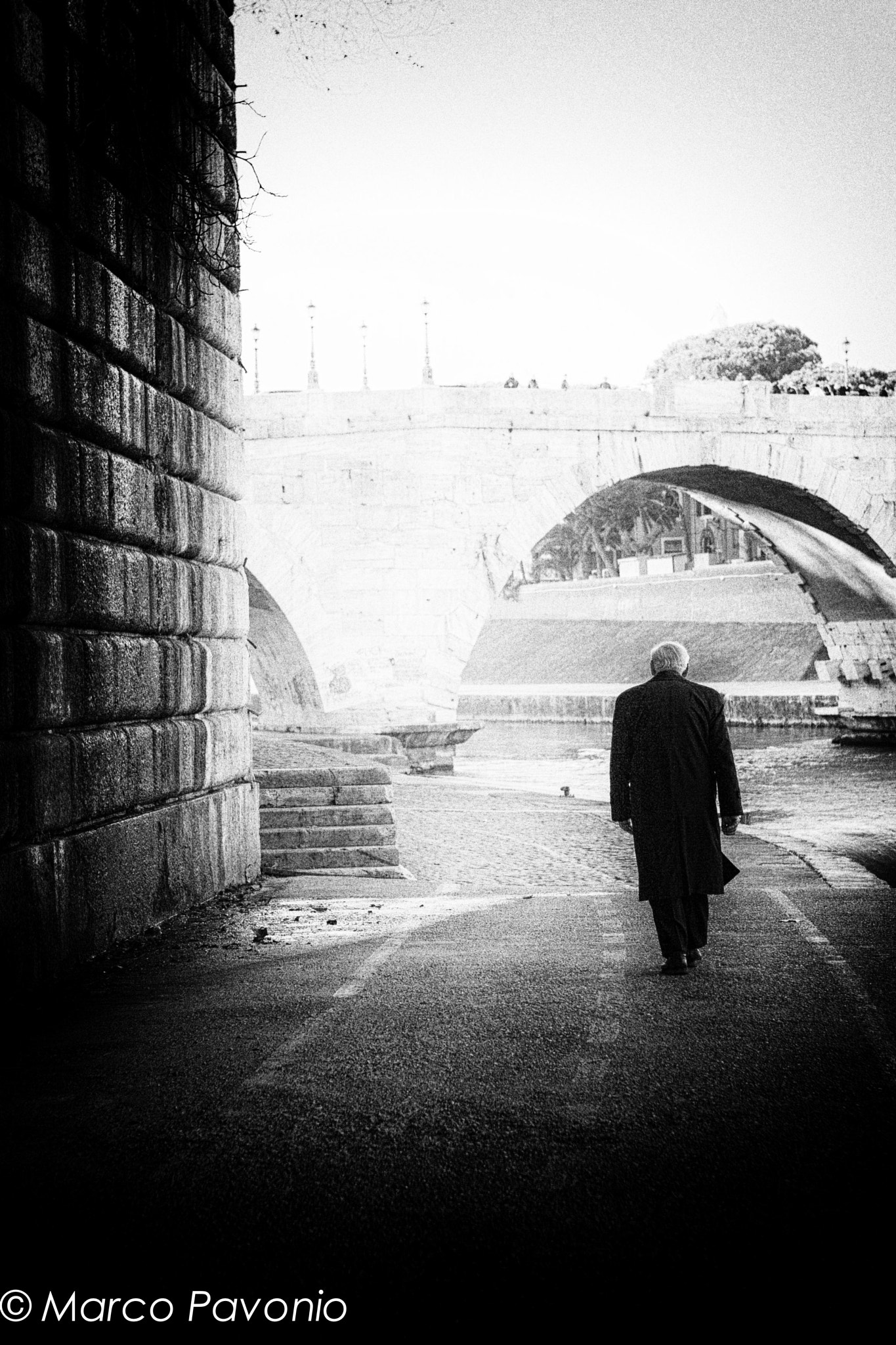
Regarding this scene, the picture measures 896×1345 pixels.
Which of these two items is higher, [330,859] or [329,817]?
[329,817]

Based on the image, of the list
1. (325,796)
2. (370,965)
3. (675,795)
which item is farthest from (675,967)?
(325,796)

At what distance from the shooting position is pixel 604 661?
42.2m

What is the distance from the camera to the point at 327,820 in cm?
825

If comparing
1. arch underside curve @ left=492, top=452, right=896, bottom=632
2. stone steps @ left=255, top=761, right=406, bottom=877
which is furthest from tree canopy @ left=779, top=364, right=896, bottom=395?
stone steps @ left=255, top=761, right=406, bottom=877

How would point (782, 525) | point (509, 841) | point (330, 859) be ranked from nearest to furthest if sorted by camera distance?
point (330, 859)
point (509, 841)
point (782, 525)

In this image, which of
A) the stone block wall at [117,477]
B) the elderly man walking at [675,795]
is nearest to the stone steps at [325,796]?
→ the stone block wall at [117,477]

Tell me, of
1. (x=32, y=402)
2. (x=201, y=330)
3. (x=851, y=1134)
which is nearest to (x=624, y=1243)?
(x=851, y=1134)

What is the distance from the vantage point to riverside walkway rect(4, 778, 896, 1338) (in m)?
2.39

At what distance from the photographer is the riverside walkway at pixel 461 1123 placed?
239 centimetres

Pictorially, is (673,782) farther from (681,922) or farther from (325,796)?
(325,796)

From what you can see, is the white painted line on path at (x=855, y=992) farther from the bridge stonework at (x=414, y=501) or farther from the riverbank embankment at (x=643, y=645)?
the riverbank embankment at (x=643, y=645)

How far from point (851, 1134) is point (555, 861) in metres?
6.64

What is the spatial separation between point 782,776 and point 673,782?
56.5ft

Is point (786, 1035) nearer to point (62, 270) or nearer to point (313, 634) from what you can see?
point (62, 270)
